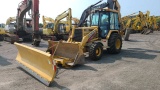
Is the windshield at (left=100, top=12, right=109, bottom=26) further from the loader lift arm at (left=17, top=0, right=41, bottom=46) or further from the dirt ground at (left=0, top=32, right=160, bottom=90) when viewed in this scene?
the loader lift arm at (left=17, top=0, right=41, bottom=46)

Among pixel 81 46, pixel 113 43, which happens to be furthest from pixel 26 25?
pixel 81 46

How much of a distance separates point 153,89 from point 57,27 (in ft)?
53.0

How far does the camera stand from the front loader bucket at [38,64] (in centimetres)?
621

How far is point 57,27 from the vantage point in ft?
69.6

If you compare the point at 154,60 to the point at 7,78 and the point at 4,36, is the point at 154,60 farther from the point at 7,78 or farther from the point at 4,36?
the point at 4,36

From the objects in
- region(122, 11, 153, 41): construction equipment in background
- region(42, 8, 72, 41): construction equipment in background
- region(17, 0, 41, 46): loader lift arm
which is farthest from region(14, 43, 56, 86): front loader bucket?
region(122, 11, 153, 41): construction equipment in background

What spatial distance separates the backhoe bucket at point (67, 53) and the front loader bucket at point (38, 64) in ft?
4.16

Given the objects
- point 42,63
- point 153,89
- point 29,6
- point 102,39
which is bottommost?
point 153,89

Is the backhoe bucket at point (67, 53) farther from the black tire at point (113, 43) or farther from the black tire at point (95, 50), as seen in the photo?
the black tire at point (113, 43)

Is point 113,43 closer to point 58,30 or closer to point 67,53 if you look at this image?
point 67,53

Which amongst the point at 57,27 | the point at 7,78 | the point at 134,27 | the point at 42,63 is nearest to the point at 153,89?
the point at 42,63

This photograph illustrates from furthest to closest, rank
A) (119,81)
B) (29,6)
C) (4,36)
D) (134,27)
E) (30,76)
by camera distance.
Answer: (134,27), (4,36), (29,6), (30,76), (119,81)

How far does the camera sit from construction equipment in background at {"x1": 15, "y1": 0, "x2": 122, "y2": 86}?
681cm

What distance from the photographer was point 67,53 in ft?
30.8
